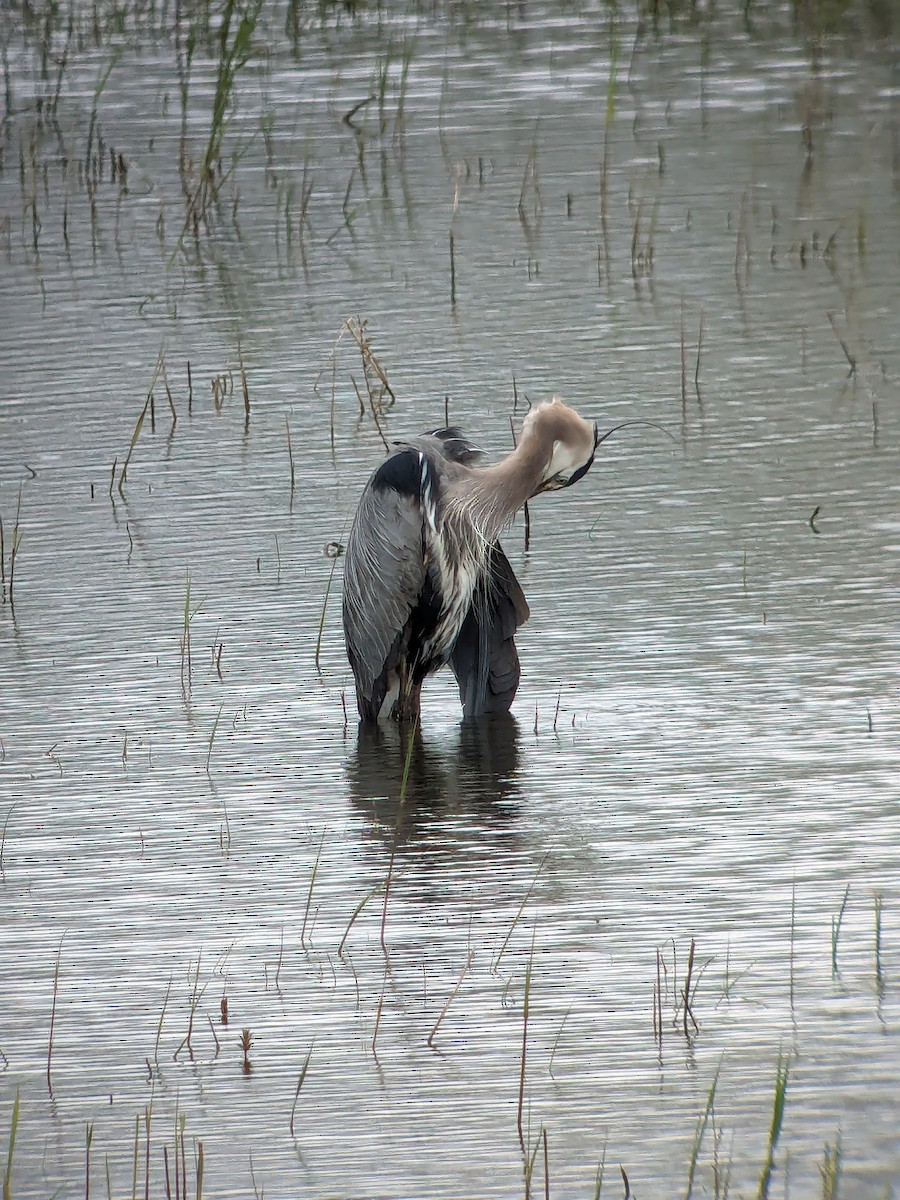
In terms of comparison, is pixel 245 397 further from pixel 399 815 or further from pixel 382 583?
pixel 399 815

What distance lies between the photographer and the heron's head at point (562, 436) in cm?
628

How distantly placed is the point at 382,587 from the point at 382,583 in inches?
0.6

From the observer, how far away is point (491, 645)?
20.7 ft

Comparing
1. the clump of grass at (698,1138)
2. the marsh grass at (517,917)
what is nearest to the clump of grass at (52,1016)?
the marsh grass at (517,917)

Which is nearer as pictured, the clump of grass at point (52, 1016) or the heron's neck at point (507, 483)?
the clump of grass at point (52, 1016)

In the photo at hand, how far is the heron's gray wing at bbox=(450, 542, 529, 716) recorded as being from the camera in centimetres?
630

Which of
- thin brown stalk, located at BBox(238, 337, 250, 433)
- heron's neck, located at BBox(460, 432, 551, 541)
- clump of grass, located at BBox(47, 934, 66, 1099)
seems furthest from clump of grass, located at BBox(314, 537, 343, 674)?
clump of grass, located at BBox(47, 934, 66, 1099)

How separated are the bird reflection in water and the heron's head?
2.56ft

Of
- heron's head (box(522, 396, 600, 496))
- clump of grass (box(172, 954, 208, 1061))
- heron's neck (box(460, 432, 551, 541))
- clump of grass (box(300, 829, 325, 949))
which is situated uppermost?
heron's head (box(522, 396, 600, 496))

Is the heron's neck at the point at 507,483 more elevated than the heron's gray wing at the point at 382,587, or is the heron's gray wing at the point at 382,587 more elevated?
the heron's neck at the point at 507,483

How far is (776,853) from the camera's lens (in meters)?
4.96

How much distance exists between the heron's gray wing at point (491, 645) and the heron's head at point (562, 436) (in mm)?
347

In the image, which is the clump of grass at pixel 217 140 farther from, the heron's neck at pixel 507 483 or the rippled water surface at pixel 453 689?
the heron's neck at pixel 507 483

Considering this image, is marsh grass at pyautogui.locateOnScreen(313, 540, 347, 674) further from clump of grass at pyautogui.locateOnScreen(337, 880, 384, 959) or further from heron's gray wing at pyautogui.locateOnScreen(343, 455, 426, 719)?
clump of grass at pyautogui.locateOnScreen(337, 880, 384, 959)
